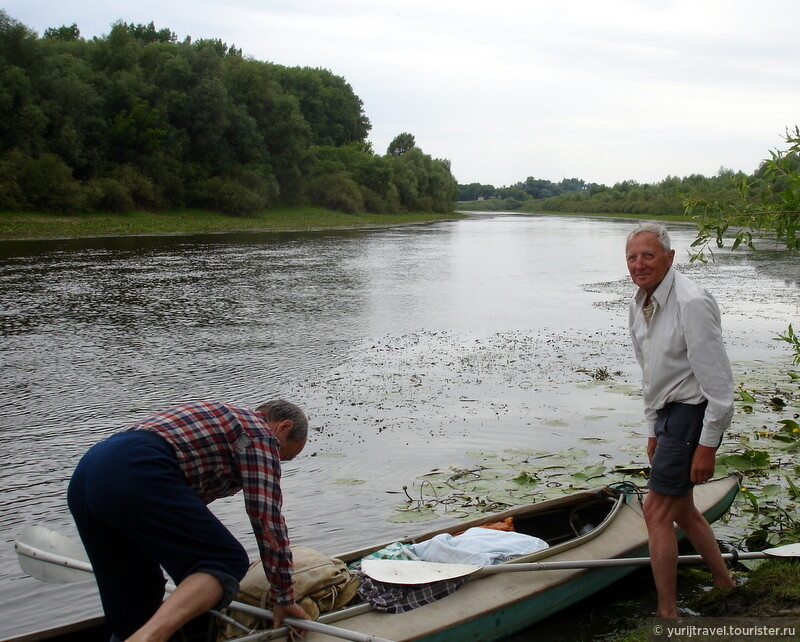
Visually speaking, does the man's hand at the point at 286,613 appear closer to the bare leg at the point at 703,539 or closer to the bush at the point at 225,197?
the bare leg at the point at 703,539

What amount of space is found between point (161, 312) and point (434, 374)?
26.0 ft

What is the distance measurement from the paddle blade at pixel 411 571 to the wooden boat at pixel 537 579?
5.8 inches

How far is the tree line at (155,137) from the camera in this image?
48.5m

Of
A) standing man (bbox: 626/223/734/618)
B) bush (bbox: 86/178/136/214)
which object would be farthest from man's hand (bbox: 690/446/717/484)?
bush (bbox: 86/178/136/214)

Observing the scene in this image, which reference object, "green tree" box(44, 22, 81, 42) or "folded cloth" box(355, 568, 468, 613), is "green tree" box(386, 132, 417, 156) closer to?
"green tree" box(44, 22, 81, 42)

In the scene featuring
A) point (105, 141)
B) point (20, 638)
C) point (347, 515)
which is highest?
point (105, 141)

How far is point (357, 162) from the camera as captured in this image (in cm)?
10062

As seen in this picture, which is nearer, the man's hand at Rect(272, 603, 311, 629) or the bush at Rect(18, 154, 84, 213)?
the man's hand at Rect(272, 603, 311, 629)

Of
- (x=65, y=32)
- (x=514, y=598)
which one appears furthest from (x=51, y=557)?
(x=65, y=32)

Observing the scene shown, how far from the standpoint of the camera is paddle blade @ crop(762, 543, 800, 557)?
5.12 m

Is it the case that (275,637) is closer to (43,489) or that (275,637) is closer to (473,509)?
(473,509)

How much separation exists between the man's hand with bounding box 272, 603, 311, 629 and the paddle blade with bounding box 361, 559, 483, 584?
0.56 metres

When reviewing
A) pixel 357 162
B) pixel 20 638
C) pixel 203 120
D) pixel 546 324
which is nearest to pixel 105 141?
pixel 203 120

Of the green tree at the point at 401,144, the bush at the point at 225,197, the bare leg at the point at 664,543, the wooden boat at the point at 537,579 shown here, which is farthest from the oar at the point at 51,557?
the green tree at the point at 401,144
